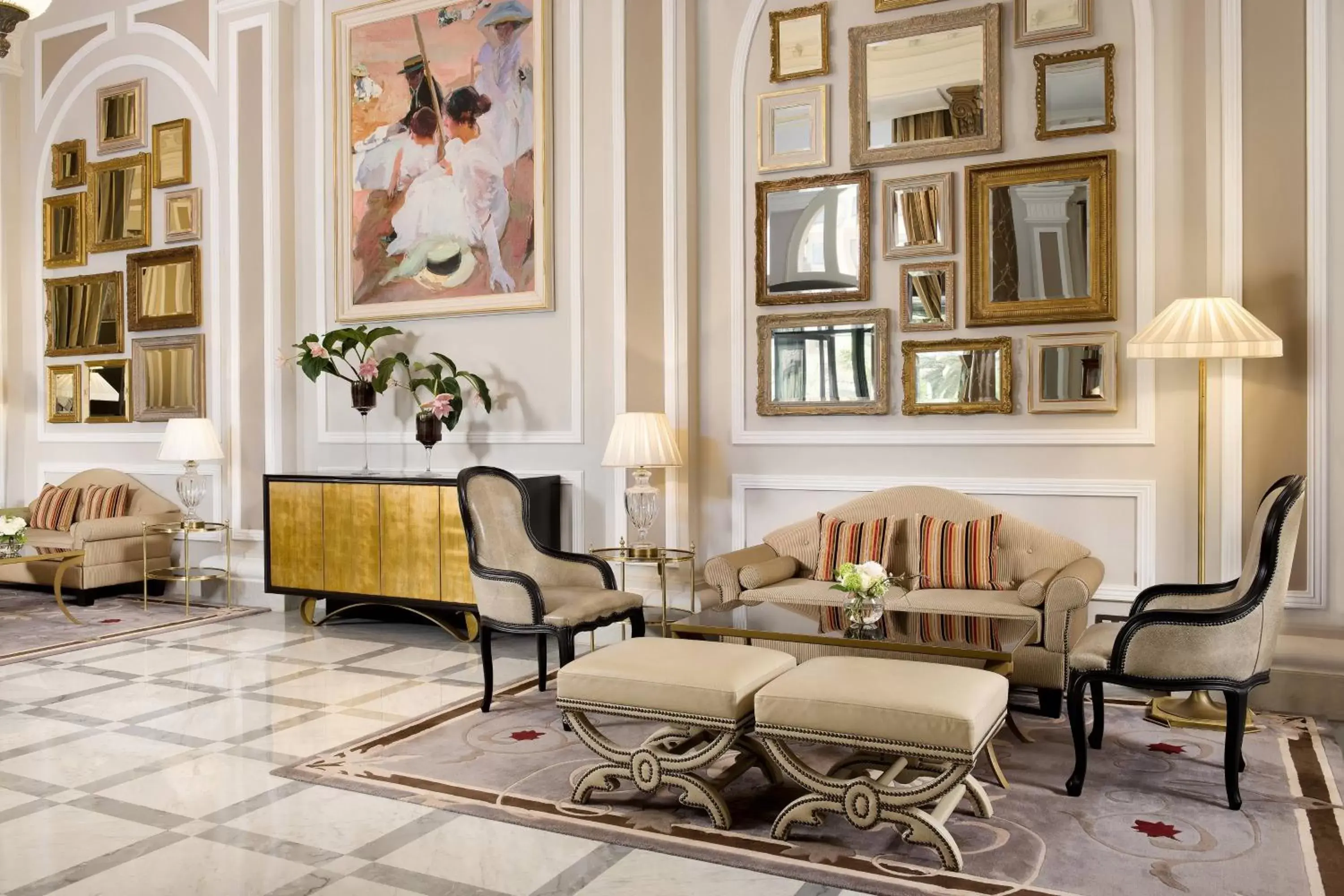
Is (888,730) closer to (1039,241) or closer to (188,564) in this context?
(1039,241)

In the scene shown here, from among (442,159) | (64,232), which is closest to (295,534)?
(442,159)

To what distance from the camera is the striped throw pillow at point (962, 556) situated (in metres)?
4.75

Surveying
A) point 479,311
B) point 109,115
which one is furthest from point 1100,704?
point 109,115

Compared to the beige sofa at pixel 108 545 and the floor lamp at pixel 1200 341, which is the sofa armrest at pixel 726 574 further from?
the beige sofa at pixel 108 545

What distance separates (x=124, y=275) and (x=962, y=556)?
241 inches

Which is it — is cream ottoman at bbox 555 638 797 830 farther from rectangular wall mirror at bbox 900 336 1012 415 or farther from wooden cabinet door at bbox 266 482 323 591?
wooden cabinet door at bbox 266 482 323 591

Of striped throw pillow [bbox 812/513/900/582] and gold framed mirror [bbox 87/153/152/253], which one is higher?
gold framed mirror [bbox 87/153/152/253]

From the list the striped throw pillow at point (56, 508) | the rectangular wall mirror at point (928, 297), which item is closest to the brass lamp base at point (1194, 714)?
the rectangular wall mirror at point (928, 297)

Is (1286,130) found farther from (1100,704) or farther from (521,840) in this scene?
(521,840)

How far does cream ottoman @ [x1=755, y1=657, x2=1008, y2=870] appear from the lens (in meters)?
2.79

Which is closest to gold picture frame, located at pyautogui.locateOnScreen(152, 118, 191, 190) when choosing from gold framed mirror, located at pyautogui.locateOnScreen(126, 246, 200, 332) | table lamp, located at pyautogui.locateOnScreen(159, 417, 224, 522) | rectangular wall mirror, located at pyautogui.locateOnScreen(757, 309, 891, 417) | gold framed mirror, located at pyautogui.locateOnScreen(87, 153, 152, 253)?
gold framed mirror, located at pyautogui.locateOnScreen(87, 153, 152, 253)

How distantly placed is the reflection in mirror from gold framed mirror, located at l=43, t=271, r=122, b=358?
6.00 metres

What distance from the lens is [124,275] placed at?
7.80m

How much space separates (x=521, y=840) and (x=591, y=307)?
348 cm
